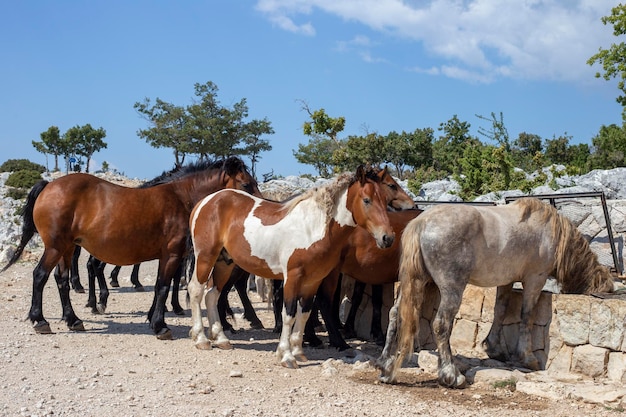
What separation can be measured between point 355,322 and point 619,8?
22.9 meters

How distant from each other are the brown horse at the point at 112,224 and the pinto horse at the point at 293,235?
103 cm

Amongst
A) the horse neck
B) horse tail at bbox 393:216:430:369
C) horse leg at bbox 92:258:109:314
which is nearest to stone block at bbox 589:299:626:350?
horse tail at bbox 393:216:430:369

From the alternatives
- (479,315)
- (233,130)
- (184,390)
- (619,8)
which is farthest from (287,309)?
(233,130)

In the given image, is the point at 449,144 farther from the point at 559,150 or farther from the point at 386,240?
the point at 386,240

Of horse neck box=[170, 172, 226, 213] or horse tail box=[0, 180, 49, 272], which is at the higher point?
horse neck box=[170, 172, 226, 213]

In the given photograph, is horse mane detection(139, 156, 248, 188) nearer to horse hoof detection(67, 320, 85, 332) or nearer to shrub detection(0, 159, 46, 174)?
horse hoof detection(67, 320, 85, 332)

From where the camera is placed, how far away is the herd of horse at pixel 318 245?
21.3 ft

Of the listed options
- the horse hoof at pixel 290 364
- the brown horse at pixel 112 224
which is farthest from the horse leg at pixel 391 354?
the brown horse at pixel 112 224

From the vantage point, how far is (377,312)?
8625 millimetres

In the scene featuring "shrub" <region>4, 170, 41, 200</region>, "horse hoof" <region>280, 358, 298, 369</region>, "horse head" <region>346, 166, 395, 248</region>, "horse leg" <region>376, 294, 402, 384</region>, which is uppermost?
"shrub" <region>4, 170, 41, 200</region>

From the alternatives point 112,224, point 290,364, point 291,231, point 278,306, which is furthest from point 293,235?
Result: point 112,224

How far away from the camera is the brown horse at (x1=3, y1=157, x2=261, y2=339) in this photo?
8570 mm

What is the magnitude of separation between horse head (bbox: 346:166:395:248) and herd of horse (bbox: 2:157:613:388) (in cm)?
1

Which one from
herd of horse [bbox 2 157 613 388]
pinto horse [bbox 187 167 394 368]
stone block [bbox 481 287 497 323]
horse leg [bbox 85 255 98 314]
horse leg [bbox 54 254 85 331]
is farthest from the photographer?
horse leg [bbox 85 255 98 314]
